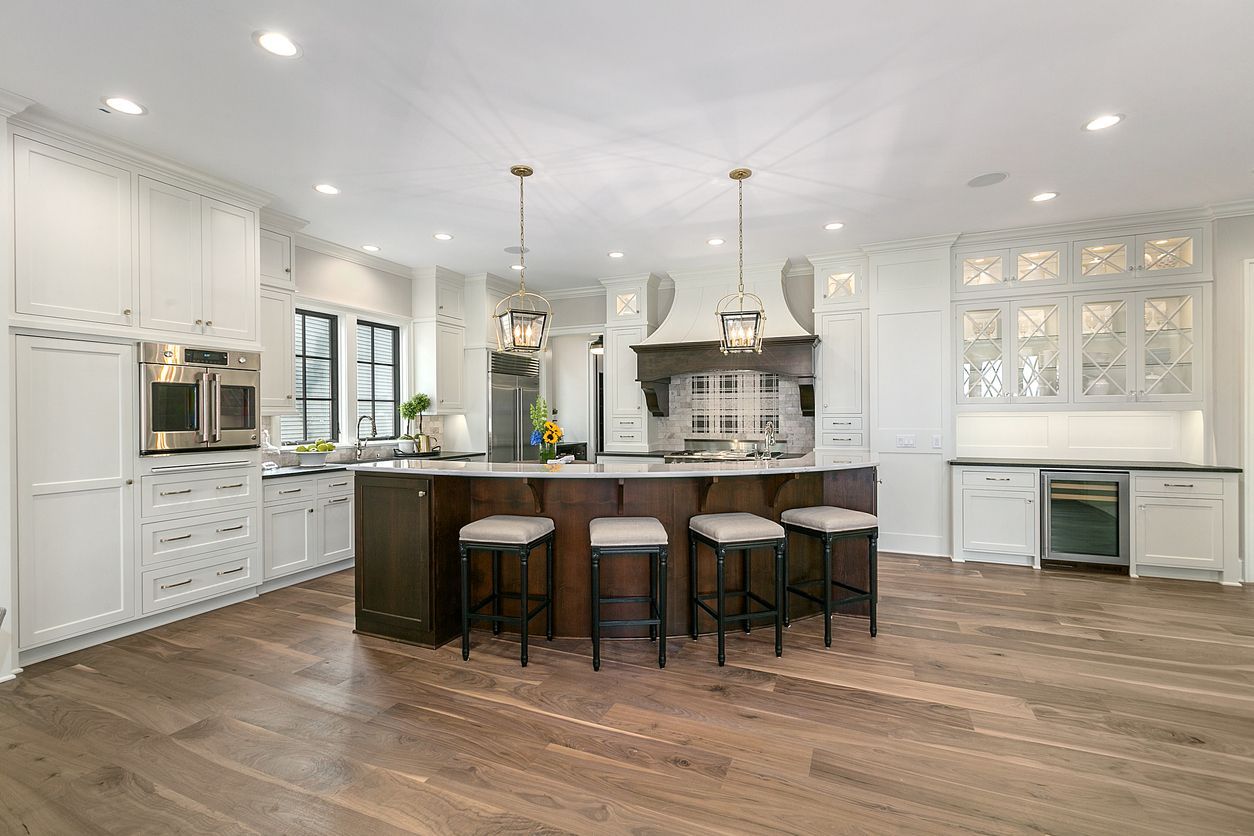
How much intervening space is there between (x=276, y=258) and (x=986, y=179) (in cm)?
536

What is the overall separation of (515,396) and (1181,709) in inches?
242

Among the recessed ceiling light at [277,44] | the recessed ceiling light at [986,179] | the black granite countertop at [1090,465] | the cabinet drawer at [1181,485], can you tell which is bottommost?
the cabinet drawer at [1181,485]

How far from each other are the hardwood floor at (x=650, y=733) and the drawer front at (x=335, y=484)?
1350mm

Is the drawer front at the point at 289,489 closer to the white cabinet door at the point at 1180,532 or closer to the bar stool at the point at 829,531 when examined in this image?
the bar stool at the point at 829,531

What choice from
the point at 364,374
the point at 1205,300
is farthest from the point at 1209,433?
the point at 364,374

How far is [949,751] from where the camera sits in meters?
2.15

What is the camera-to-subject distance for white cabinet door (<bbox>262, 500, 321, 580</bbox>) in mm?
4207

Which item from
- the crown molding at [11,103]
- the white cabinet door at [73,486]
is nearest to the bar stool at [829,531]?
the white cabinet door at [73,486]

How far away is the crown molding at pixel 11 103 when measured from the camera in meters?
2.76

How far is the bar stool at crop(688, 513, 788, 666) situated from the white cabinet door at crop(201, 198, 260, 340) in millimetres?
3408

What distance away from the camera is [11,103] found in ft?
9.16

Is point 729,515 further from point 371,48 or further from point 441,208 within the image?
point 441,208

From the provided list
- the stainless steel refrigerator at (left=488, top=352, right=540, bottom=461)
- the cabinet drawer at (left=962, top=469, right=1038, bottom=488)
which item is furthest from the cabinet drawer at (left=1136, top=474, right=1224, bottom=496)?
the stainless steel refrigerator at (left=488, top=352, right=540, bottom=461)

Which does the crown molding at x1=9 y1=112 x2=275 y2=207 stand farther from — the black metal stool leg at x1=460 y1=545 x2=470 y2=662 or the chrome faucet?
the black metal stool leg at x1=460 y1=545 x2=470 y2=662
